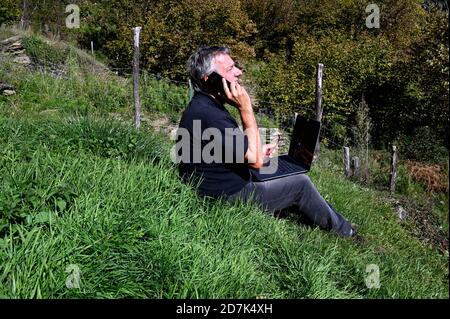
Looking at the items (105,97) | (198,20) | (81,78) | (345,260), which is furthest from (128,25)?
(345,260)

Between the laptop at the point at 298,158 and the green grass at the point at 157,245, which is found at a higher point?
the laptop at the point at 298,158

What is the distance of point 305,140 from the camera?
3.32 m

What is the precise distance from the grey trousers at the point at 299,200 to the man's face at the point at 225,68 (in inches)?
28.4

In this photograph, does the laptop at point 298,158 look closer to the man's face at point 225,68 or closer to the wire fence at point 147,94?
the man's face at point 225,68

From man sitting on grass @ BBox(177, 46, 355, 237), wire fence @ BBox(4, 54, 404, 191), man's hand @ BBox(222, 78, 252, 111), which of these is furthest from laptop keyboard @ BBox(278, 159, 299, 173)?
wire fence @ BBox(4, 54, 404, 191)

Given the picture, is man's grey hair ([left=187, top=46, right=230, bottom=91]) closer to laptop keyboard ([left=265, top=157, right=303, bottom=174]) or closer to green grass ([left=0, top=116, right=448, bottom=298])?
green grass ([left=0, top=116, right=448, bottom=298])

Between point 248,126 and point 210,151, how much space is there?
1.00ft

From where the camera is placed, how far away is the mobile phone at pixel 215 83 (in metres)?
3.01

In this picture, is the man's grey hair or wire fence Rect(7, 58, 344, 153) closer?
the man's grey hair

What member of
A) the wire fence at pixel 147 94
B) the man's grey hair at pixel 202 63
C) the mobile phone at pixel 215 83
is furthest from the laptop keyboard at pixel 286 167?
the wire fence at pixel 147 94

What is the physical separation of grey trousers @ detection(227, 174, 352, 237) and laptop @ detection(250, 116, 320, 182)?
0.06m

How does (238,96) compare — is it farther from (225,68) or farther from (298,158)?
(298,158)

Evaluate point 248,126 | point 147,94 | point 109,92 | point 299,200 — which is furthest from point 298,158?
point 147,94

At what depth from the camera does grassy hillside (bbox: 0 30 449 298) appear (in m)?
2.02
